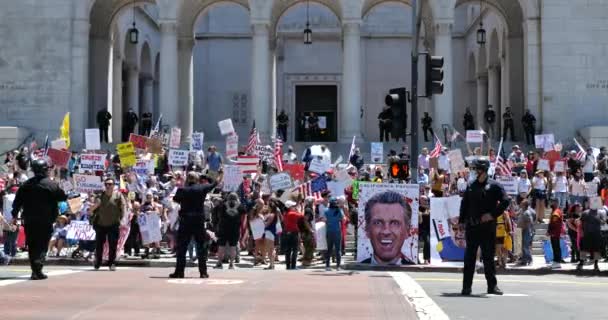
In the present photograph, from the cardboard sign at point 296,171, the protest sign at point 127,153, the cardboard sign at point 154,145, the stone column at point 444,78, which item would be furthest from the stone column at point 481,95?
the protest sign at point 127,153

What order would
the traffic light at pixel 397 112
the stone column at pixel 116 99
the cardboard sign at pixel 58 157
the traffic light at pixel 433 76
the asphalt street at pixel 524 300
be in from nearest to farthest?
the asphalt street at pixel 524 300, the traffic light at pixel 397 112, the traffic light at pixel 433 76, the cardboard sign at pixel 58 157, the stone column at pixel 116 99

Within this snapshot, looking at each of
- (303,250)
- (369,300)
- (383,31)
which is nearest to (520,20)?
(383,31)

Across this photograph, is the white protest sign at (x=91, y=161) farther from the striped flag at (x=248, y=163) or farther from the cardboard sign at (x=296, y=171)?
the cardboard sign at (x=296, y=171)

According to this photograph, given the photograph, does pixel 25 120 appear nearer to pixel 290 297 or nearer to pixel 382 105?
pixel 382 105

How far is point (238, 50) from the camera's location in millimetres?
57969

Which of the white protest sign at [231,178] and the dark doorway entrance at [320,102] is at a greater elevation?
the dark doorway entrance at [320,102]

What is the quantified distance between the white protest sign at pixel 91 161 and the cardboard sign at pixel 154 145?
4.95m

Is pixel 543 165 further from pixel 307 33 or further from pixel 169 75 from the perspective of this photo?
pixel 169 75

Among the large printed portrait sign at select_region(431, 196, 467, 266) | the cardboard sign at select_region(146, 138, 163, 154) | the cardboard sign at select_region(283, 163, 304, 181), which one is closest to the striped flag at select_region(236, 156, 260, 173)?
the cardboard sign at select_region(283, 163, 304, 181)

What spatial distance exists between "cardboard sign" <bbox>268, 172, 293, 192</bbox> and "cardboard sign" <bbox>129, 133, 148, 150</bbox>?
8.01 meters

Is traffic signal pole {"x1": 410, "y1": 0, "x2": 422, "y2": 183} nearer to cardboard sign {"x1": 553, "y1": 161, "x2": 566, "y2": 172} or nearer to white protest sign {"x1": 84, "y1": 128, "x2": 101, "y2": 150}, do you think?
cardboard sign {"x1": 553, "y1": 161, "x2": 566, "y2": 172}

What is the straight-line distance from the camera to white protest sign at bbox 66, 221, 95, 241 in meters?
25.5

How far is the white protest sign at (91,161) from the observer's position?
29516 millimetres

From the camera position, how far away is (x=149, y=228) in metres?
25.9
